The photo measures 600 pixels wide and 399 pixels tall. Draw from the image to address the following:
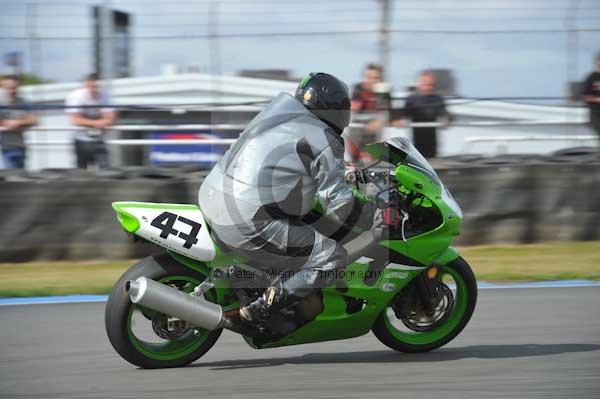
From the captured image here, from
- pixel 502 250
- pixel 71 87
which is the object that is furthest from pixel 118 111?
pixel 502 250

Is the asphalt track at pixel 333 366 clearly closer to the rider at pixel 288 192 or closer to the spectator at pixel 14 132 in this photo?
the rider at pixel 288 192

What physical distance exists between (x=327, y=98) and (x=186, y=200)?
12.3 ft

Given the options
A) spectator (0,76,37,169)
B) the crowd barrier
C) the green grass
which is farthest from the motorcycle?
spectator (0,76,37,169)

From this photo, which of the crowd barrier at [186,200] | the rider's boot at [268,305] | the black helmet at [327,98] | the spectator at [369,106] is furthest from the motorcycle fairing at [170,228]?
the spectator at [369,106]

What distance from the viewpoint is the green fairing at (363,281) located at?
197 inches

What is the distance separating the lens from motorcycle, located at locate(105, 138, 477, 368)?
4867 millimetres

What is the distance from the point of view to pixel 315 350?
553 cm

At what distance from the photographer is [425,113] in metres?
9.54

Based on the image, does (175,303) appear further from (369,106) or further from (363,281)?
(369,106)

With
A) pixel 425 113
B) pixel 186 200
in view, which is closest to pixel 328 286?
pixel 186 200

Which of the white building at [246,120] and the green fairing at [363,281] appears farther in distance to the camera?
the white building at [246,120]

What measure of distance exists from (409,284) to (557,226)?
4002 millimetres

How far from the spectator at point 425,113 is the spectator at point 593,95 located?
1.50m

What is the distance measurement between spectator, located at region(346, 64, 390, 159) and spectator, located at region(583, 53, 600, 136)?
2192mm
